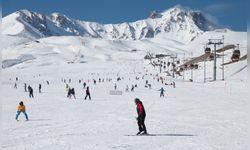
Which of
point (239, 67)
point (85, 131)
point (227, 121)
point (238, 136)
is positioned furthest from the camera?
point (239, 67)

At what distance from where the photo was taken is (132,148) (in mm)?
12883

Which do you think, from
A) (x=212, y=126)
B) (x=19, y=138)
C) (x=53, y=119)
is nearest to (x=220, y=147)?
(x=212, y=126)

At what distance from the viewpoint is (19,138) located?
14.8m

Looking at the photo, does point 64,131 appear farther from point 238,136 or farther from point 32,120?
point 238,136

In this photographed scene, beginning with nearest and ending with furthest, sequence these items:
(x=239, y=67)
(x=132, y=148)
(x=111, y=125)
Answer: (x=132, y=148), (x=111, y=125), (x=239, y=67)

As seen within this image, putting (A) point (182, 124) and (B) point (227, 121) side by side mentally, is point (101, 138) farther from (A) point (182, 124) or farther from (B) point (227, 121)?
(B) point (227, 121)

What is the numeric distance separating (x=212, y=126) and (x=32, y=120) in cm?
935

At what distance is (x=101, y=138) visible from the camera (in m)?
14.9

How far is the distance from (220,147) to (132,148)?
2.97 m

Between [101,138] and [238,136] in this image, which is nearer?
[101,138]

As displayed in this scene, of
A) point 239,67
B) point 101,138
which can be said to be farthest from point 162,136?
point 239,67

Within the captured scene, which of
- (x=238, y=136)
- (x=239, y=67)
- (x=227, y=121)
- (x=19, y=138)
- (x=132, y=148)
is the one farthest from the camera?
(x=239, y=67)

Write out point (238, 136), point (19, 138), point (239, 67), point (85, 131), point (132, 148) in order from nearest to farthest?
point (132, 148) < point (19, 138) < point (238, 136) < point (85, 131) < point (239, 67)

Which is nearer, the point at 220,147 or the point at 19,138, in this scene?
the point at 220,147
